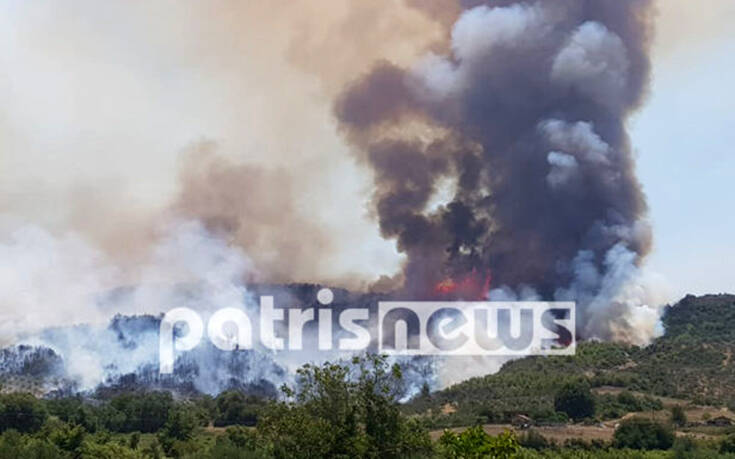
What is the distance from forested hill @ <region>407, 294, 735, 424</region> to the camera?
96375 mm

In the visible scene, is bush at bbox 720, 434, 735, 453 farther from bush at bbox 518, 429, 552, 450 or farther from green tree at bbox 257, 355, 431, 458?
green tree at bbox 257, 355, 431, 458

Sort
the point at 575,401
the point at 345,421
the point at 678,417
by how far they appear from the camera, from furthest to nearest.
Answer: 1. the point at 575,401
2. the point at 678,417
3. the point at 345,421

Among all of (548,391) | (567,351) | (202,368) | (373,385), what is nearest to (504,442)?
(373,385)

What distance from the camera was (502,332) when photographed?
4990 inches

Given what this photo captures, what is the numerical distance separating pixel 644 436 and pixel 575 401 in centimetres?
1462

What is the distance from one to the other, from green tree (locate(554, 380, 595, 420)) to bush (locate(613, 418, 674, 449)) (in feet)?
38.8

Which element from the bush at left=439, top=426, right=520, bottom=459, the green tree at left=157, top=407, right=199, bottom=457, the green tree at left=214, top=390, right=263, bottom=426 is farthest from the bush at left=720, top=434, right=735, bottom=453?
the green tree at left=214, top=390, right=263, bottom=426

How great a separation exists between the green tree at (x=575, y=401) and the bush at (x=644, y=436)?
1183 cm

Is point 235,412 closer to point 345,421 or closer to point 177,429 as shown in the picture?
point 177,429

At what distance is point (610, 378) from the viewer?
106 metres

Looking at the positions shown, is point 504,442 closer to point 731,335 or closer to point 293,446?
point 293,446

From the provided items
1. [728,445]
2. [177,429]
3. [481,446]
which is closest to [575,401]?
[728,445]

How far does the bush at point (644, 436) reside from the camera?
80188 millimetres

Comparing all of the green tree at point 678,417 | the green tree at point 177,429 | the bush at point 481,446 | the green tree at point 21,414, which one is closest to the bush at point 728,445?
the green tree at point 678,417
